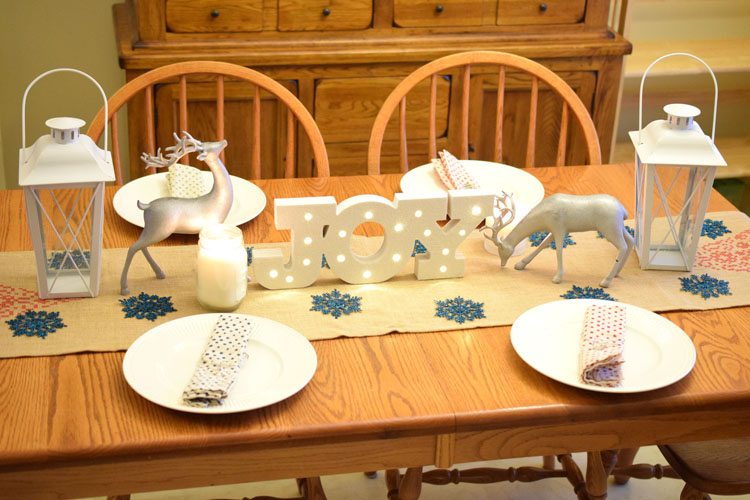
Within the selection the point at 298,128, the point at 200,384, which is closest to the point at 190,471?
the point at 200,384

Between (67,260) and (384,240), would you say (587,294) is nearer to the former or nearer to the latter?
(384,240)

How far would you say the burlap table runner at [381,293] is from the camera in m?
1.39

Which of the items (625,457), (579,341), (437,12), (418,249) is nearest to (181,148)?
(418,249)

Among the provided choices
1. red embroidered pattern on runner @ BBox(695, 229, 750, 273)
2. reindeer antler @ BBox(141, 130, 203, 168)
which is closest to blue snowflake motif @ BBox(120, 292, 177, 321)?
reindeer antler @ BBox(141, 130, 203, 168)

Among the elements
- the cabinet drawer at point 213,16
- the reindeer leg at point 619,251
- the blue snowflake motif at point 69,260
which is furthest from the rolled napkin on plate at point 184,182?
the cabinet drawer at point 213,16

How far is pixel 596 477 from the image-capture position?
186 centimetres

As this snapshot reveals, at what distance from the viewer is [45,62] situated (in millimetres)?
3184

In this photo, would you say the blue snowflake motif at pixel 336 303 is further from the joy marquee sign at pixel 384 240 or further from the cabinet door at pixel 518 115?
the cabinet door at pixel 518 115

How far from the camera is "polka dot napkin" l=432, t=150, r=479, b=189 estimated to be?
72.4 inches

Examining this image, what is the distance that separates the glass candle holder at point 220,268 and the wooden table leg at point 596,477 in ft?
2.81

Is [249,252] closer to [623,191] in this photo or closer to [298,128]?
[623,191]

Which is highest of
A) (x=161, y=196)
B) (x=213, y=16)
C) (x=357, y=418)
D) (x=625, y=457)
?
(x=213, y=16)

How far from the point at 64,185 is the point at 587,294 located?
87cm

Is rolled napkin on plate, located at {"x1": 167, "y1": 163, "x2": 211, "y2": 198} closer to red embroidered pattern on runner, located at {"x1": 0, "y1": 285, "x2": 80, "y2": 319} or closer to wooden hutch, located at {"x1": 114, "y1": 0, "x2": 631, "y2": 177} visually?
red embroidered pattern on runner, located at {"x1": 0, "y1": 285, "x2": 80, "y2": 319}
